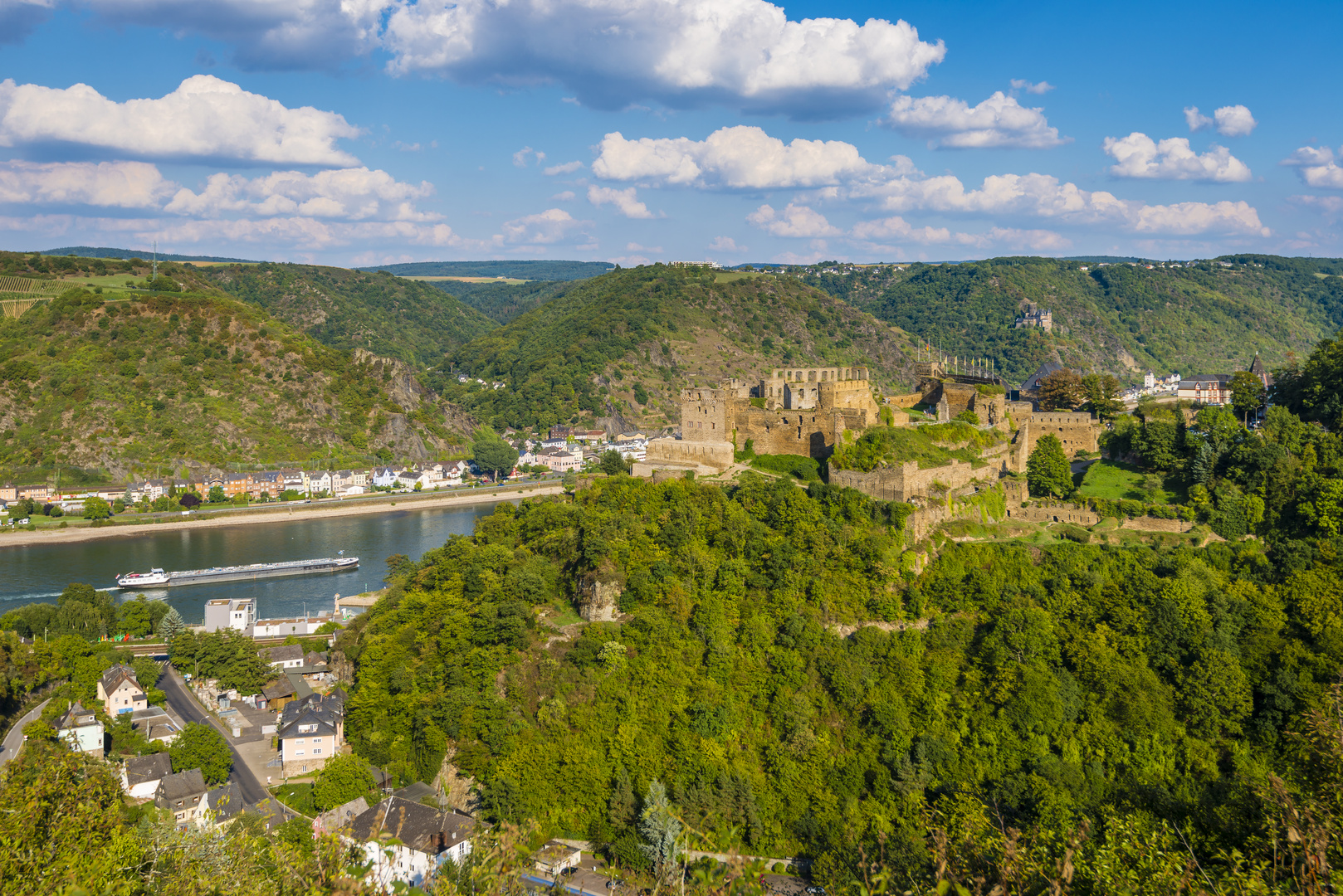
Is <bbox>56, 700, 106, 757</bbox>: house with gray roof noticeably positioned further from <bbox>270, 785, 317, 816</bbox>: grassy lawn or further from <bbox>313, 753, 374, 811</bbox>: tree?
<bbox>313, 753, 374, 811</bbox>: tree

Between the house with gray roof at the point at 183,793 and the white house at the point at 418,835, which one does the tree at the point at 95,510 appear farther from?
the white house at the point at 418,835

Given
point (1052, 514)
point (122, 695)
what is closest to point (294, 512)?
point (122, 695)

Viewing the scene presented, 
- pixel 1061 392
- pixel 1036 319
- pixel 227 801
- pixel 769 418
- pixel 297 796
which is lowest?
pixel 297 796

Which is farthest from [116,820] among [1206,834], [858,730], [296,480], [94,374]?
[94,374]

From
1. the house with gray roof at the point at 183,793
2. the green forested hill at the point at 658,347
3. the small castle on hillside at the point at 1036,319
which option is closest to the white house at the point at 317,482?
the green forested hill at the point at 658,347

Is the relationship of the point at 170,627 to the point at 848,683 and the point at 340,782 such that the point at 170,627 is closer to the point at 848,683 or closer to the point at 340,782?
the point at 340,782

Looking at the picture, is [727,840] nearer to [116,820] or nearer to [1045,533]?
[116,820]
